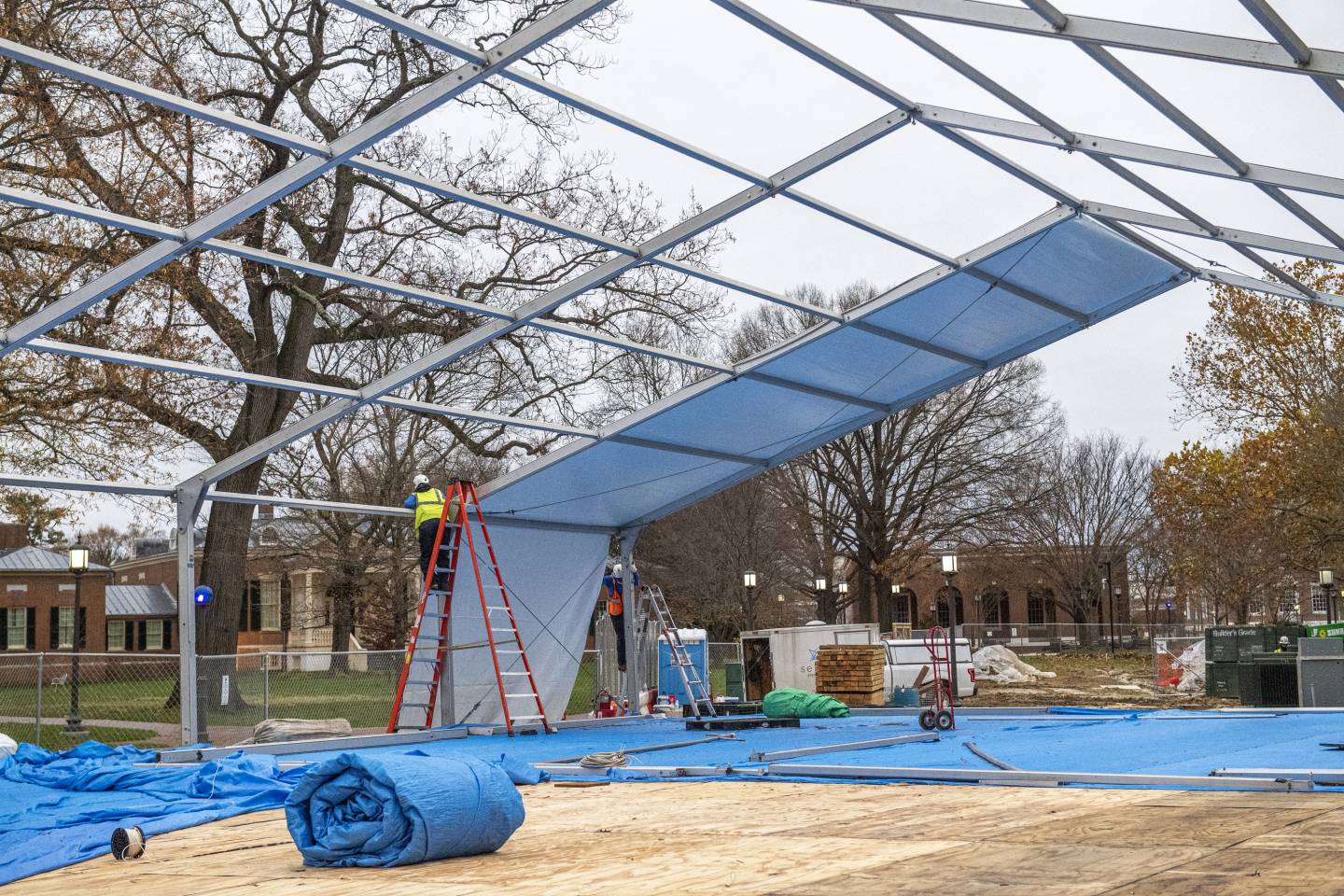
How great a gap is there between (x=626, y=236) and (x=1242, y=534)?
24272 millimetres

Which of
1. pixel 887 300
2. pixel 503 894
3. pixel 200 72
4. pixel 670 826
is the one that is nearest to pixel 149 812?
pixel 670 826

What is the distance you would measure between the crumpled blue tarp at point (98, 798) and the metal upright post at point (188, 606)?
1.96 meters

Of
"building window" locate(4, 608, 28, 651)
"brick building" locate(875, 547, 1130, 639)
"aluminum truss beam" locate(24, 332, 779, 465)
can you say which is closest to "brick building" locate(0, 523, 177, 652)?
"building window" locate(4, 608, 28, 651)

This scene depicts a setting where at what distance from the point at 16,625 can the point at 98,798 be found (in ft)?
163

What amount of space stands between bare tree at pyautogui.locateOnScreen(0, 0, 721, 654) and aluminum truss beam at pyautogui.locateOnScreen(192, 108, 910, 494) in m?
3.68

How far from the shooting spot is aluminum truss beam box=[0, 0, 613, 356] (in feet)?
33.2

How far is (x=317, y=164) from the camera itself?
443 inches

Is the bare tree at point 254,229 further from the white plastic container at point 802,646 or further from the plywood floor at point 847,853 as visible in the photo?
the plywood floor at point 847,853

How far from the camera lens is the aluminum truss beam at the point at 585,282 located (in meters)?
13.2

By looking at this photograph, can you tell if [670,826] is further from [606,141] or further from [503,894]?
[606,141]

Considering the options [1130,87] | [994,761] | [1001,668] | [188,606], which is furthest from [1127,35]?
[1001,668]

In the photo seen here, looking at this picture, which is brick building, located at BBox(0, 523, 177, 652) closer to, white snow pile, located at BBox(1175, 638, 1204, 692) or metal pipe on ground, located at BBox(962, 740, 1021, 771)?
white snow pile, located at BBox(1175, 638, 1204, 692)

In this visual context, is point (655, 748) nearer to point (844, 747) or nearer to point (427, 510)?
point (844, 747)

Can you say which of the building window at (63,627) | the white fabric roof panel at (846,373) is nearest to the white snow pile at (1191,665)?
the white fabric roof panel at (846,373)
